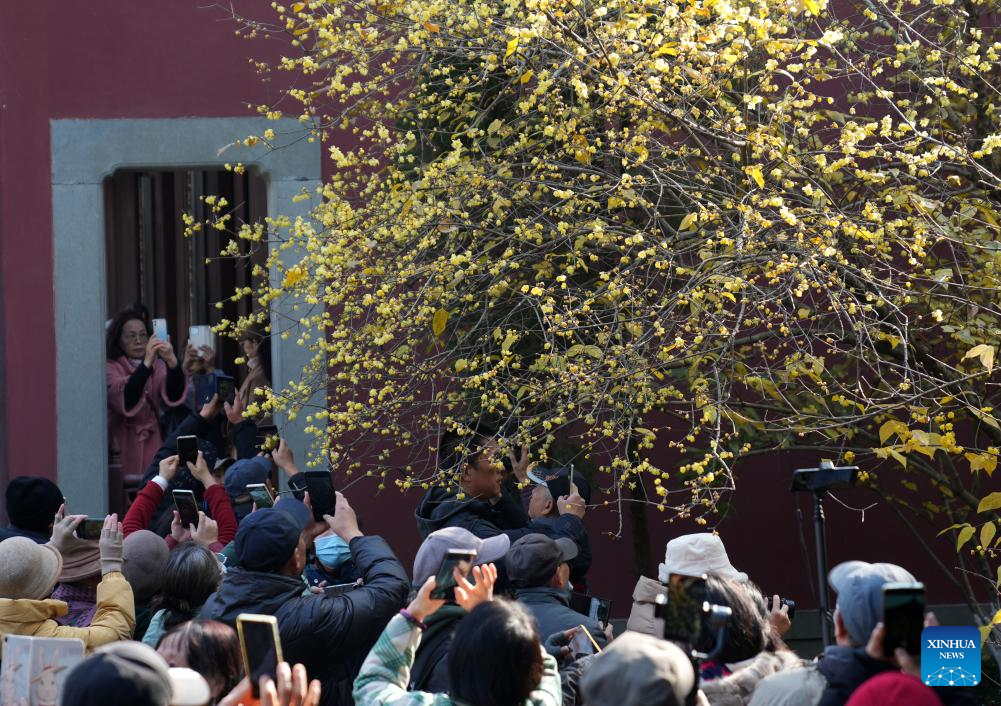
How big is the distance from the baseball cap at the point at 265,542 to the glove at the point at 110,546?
626 millimetres

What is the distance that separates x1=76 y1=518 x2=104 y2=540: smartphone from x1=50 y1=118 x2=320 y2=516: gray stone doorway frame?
3502 millimetres

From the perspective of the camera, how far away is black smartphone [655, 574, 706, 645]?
10.7ft

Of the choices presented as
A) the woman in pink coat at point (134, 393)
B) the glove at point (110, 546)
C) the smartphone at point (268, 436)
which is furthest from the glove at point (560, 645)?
the woman in pink coat at point (134, 393)

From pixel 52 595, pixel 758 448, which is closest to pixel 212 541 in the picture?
pixel 52 595

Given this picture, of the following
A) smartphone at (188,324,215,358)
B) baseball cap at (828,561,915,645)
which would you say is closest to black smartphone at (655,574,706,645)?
baseball cap at (828,561,915,645)

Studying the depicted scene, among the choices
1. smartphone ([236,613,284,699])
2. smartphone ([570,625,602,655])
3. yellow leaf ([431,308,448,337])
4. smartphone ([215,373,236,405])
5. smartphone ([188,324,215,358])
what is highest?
yellow leaf ([431,308,448,337])

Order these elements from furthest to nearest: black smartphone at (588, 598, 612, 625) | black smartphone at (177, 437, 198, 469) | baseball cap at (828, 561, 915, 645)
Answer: black smartphone at (177, 437, 198, 469), black smartphone at (588, 598, 612, 625), baseball cap at (828, 561, 915, 645)

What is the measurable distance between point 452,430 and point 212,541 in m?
1.49

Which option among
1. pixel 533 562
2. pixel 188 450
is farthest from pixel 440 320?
pixel 533 562

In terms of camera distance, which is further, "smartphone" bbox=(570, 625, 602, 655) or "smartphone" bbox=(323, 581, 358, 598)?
"smartphone" bbox=(323, 581, 358, 598)

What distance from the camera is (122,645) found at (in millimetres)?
2816

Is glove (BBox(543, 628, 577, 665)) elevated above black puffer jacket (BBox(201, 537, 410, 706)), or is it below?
below

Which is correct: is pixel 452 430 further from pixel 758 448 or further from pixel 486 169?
pixel 758 448

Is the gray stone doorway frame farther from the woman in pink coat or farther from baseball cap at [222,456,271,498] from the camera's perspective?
baseball cap at [222,456,271,498]
